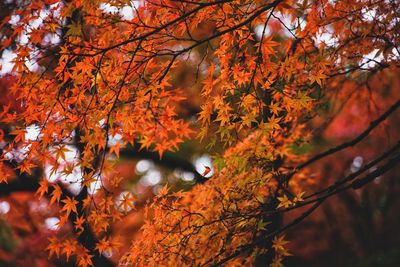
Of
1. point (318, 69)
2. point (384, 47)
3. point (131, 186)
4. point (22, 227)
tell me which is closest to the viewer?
point (318, 69)

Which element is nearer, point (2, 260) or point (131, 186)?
point (2, 260)

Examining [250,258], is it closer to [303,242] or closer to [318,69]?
[318,69]

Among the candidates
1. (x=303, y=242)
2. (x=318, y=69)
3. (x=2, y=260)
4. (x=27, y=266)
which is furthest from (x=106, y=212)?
(x=303, y=242)

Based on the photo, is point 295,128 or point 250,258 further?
point 295,128

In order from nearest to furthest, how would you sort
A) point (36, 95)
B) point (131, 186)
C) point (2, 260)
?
point (36, 95)
point (2, 260)
point (131, 186)

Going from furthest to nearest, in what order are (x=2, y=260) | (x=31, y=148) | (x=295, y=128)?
(x=2, y=260)
(x=295, y=128)
(x=31, y=148)

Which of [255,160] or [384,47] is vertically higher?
[384,47]

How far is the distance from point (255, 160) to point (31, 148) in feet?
4.95

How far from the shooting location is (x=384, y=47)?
8.91 ft

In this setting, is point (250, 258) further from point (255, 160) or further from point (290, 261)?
point (290, 261)

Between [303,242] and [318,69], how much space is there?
5.92m

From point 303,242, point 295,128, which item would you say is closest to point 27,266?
point 295,128

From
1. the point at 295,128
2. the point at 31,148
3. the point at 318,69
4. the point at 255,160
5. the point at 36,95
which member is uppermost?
the point at 295,128

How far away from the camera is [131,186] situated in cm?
748
